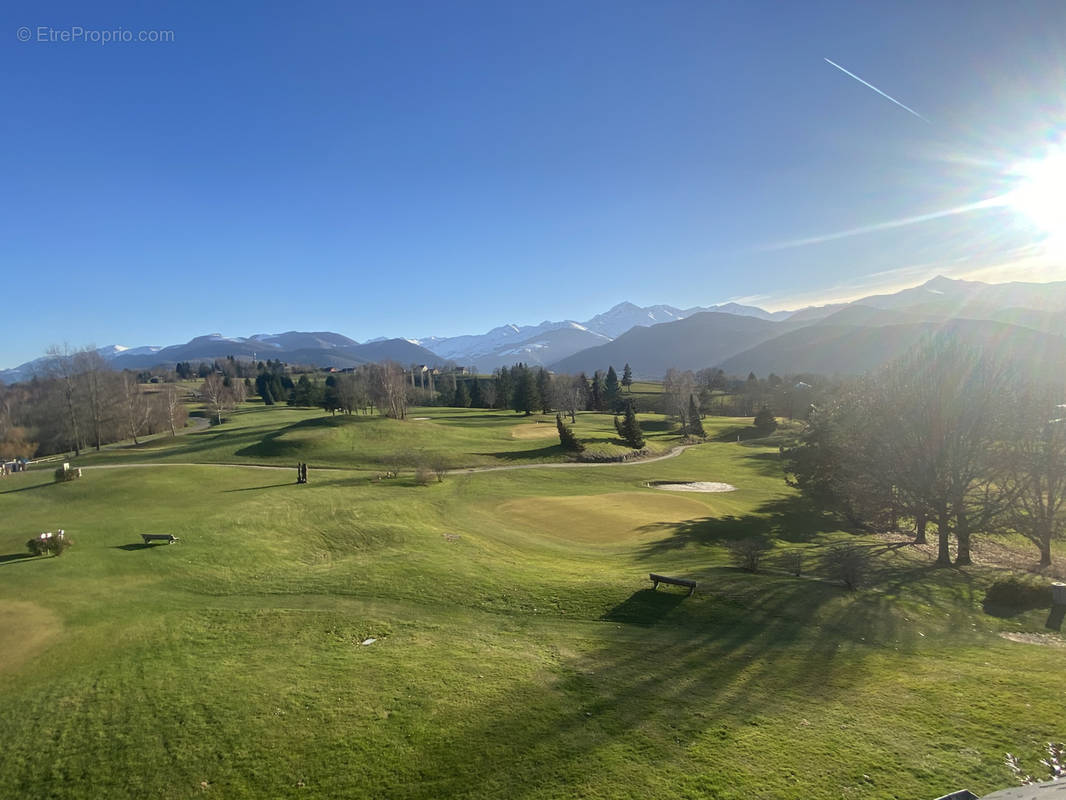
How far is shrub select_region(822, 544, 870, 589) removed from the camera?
19.6m

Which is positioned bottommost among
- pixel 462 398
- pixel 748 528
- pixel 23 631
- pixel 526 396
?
pixel 748 528

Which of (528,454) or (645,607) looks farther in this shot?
(528,454)

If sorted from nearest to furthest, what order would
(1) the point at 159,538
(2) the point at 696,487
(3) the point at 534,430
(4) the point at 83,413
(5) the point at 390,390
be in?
(1) the point at 159,538 → (2) the point at 696,487 → (4) the point at 83,413 → (3) the point at 534,430 → (5) the point at 390,390

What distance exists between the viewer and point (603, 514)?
3531 cm

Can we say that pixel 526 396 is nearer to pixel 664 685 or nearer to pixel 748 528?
pixel 748 528

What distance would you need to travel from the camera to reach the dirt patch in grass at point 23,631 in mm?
13266

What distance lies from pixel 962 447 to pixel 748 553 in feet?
44.1

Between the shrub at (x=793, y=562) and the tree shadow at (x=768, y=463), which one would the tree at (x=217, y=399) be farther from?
the shrub at (x=793, y=562)

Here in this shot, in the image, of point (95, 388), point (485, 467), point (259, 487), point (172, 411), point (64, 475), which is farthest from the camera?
point (172, 411)

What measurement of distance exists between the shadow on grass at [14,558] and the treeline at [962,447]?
141 ft

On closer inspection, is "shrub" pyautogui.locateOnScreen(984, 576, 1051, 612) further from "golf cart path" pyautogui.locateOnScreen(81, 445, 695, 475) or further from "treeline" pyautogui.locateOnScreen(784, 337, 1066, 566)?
"golf cart path" pyautogui.locateOnScreen(81, 445, 695, 475)

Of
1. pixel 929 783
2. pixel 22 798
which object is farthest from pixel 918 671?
pixel 22 798

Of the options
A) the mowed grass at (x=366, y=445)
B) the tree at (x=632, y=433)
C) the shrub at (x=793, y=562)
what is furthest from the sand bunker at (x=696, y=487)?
the shrub at (x=793, y=562)

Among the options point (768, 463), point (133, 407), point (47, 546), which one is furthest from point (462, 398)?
point (47, 546)
